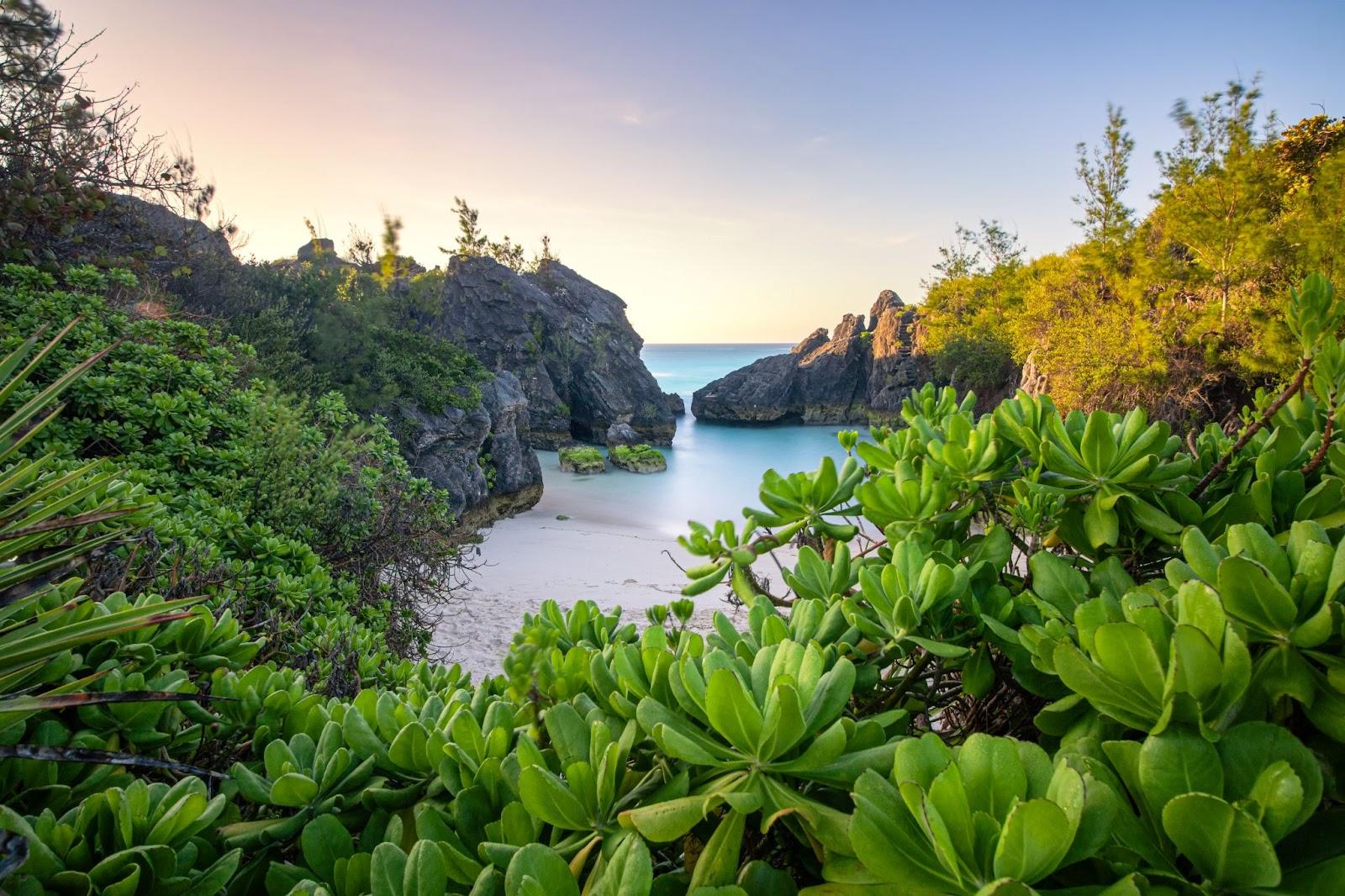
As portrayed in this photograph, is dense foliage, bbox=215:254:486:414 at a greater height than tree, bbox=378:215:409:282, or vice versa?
tree, bbox=378:215:409:282

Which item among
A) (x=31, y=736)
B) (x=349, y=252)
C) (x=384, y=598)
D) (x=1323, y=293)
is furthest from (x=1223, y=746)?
(x=349, y=252)

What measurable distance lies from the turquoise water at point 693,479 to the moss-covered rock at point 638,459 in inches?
15.6

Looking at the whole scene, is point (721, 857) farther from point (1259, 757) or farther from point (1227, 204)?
point (1227, 204)

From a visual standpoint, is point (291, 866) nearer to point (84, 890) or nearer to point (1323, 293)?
point (84, 890)

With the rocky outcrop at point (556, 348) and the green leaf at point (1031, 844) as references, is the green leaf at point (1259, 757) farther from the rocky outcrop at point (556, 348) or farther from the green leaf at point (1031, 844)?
the rocky outcrop at point (556, 348)

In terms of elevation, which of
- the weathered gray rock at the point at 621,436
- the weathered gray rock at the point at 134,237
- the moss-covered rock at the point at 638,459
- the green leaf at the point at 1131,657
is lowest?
the moss-covered rock at the point at 638,459

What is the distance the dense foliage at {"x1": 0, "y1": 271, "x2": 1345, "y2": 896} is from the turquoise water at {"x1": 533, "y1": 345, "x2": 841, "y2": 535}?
14.5 ft

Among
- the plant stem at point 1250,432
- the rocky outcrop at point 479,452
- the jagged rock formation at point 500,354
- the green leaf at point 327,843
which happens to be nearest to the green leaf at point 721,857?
the green leaf at point 327,843

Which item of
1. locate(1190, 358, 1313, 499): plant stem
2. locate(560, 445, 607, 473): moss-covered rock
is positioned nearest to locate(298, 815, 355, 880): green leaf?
locate(1190, 358, 1313, 499): plant stem

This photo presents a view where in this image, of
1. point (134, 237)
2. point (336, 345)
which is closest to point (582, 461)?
point (336, 345)

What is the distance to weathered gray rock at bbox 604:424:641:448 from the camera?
62.4 ft

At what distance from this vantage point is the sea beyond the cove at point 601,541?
18.1 feet

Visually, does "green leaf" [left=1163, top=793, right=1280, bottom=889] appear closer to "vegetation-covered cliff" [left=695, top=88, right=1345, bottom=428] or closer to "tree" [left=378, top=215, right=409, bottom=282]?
"vegetation-covered cliff" [left=695, top=88, right=1345, bottom=428]

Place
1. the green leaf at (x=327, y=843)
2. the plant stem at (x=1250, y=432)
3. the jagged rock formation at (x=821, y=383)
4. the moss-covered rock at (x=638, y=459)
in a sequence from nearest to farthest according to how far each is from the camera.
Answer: the green leaf at (x=327, y=843) → the plant stem at (x=1250, y=432) → the moss-covered rock at (x=638, y=459) → the jagged rock formation at (x=821, y=383)
